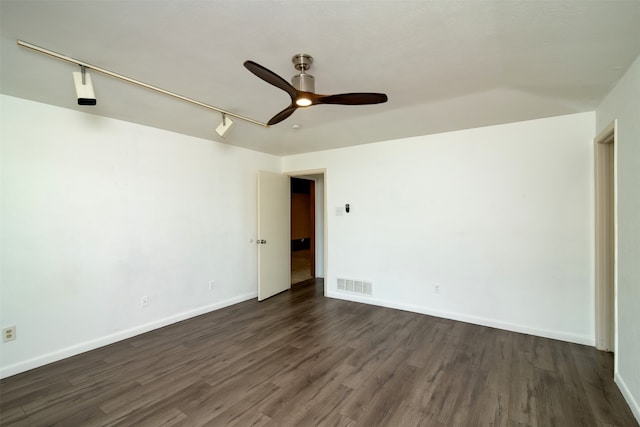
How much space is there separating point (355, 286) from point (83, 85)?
4.05 metres

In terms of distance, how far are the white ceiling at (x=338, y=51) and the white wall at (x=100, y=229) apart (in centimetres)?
44

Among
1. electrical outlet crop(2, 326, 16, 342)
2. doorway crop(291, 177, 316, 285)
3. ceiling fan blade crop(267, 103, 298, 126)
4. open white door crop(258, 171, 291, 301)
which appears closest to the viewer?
ceiling fan blade crop(267, 103, 298, 126)

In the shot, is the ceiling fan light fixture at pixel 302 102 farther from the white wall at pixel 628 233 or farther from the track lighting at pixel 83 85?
the white wall at pixel 628 233

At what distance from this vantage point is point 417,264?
404cm

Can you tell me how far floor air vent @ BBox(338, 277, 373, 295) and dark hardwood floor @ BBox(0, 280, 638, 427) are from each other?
3.10 ft

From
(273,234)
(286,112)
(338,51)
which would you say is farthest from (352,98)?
(273,234)

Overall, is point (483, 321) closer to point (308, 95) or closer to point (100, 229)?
point (308, 95)

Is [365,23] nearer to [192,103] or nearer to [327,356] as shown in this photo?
[192,103]

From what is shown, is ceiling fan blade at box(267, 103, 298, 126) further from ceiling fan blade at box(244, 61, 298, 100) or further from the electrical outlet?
the electrical outlet

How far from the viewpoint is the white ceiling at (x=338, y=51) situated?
1.55m

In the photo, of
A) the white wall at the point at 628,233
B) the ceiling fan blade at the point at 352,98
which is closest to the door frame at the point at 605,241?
the white wall at the point at 628,233

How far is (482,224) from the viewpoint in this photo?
3.59m

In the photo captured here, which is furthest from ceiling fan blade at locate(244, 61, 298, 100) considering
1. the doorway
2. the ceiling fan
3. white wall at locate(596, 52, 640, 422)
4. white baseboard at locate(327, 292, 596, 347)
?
the doorway

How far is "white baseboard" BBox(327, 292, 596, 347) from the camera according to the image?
3080 mm
